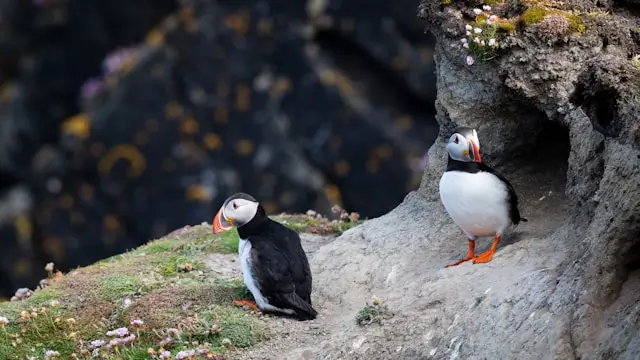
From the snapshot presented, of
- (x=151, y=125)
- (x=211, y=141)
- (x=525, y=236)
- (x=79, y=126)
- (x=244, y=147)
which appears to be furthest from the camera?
(x=79, y=126)

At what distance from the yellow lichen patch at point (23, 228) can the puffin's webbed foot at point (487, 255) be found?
1126cm

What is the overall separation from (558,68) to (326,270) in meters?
2.79

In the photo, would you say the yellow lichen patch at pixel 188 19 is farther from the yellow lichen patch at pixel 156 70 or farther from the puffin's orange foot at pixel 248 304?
the puffin's orange foot at pixel 248 304

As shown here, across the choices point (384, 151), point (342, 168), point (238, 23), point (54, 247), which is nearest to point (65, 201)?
point (54, 247)

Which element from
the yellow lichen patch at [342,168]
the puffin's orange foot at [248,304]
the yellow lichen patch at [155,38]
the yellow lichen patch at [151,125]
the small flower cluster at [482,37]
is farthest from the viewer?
the yellow lichen patch at [155,38]

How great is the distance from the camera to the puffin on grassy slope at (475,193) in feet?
29.9

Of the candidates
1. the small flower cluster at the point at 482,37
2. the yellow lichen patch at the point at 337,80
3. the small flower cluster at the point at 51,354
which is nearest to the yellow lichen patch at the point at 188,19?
the yellow lichen patch at the point at 337,80

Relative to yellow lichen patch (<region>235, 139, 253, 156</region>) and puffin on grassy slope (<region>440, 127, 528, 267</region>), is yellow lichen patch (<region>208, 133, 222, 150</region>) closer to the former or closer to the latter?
yellow lichen patch (<region>235, 139, 253, 156</region>)

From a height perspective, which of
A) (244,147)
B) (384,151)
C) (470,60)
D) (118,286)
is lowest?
(118,286)

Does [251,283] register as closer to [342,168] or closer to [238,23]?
[342,168]

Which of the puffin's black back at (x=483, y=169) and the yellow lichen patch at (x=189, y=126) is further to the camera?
the yellow lichen patch at (x=189, y=126)

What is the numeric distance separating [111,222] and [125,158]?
1065 millimetres

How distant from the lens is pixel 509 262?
8930 millimetres

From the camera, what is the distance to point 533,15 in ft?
30.8
